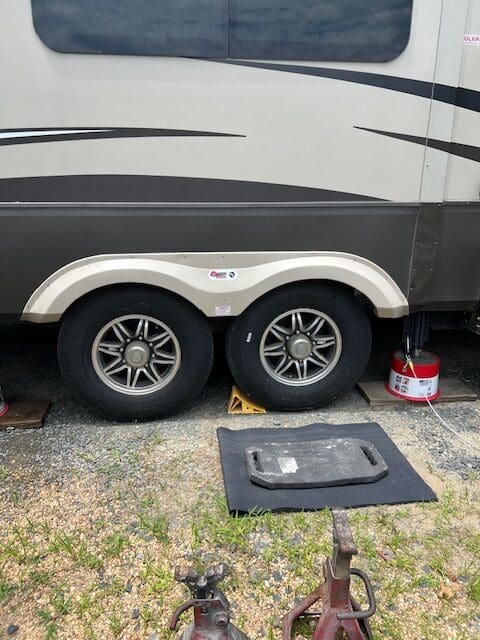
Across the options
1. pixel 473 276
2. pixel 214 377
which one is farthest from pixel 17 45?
pixel 473 276

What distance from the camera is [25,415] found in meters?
3.38

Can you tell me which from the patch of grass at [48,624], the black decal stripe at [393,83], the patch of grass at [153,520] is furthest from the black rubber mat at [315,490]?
the black decal stripe at [393,83]

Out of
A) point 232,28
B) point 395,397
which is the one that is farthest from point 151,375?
point 232,28

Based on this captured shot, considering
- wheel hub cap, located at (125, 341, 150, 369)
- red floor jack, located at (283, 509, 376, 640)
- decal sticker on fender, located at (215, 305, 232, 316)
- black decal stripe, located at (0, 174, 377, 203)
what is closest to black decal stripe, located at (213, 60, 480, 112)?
black decal stripe, located at (0, 174, 377, 203)

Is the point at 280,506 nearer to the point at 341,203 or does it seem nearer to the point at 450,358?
the point at 341,203

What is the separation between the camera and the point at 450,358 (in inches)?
172

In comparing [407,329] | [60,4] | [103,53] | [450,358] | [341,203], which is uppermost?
[60,4]

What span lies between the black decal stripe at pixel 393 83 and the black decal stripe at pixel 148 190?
1.98 feet

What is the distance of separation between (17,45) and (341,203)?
190 cm

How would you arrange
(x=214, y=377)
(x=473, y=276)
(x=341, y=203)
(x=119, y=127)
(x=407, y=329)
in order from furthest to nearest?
(x=214, y=377), (x=407, y=329), (x=473, y=276), (x=341, y=203), (x=119, y=127)

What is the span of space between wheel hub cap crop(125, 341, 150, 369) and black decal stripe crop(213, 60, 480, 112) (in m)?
1.68

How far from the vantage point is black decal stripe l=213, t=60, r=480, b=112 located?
2.86 m

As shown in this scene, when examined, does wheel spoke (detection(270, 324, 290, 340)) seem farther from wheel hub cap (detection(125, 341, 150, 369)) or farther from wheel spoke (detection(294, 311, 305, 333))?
wheel hub cap (detection(125, 341, 150, 369))

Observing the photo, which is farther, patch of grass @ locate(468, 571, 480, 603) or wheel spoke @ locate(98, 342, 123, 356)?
wheel spoke @ locate(98, 342, 123, 356)
